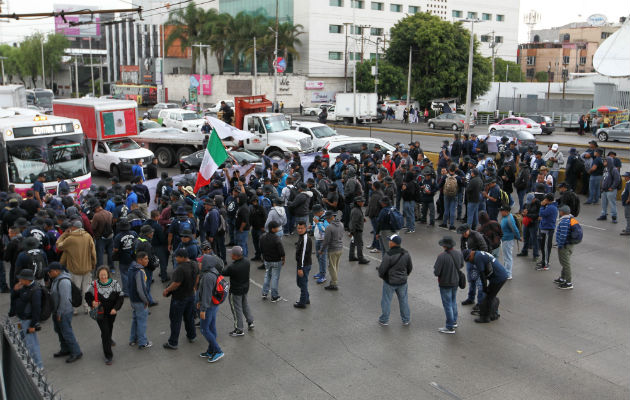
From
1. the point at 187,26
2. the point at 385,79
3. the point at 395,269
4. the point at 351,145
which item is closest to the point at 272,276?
the point at 395,269

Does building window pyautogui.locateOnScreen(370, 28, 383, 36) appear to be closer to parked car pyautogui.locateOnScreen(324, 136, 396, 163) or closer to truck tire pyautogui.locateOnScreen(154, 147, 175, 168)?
truck tire pyautogui.locateOnScreen(154, 147, 175, 168)

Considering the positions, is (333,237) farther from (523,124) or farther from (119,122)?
(523,124)

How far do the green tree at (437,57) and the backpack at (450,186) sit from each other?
4197cm

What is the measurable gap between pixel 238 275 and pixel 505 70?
7924cm

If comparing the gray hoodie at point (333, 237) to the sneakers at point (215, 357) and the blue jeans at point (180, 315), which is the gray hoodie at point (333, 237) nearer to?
the blue jeans at point (180, 315)

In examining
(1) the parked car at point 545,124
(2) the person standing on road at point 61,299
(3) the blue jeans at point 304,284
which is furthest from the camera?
(1) the parked car at point 545,124

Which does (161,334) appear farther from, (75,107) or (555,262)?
(75,107)

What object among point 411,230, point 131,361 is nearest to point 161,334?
point 131,361

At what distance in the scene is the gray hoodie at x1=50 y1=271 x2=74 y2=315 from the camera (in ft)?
25.4

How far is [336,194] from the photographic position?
1330 centimetres

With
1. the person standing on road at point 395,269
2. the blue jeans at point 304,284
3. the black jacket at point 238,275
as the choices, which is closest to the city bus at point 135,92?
the blue jeans at point 304,284

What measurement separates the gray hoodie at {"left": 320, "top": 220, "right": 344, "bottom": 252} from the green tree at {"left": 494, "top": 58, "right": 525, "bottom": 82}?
2840 inches

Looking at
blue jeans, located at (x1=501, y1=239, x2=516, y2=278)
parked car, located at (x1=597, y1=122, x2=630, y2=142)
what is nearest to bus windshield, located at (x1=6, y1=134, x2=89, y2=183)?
blue jeans, located at (x1=501, y1=239, x2=516, y2=278)

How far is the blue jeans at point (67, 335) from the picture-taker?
789 centimetres
